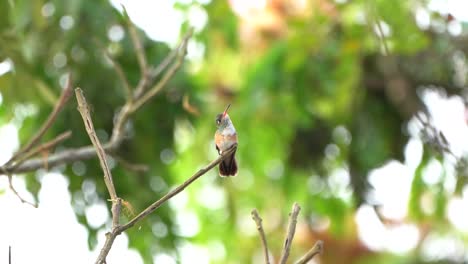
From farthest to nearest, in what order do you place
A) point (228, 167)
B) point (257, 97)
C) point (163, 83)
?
point (257, 97)
point (163, 83)
point (228, 167)

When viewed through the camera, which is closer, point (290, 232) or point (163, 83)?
point (290, 232)

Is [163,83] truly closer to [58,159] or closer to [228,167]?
[58,159]

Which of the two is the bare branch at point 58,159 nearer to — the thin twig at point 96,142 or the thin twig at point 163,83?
the thin twig at point 163,83

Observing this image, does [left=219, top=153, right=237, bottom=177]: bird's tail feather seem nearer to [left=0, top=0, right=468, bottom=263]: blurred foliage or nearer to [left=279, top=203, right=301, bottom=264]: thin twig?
[left=279, top=203, right=301, bottom=264]: thin twig

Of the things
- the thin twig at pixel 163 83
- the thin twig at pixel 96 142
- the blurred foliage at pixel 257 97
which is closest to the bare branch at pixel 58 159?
the thin twig at pixel 163 83

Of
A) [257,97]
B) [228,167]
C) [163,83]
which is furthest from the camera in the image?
[257,97]

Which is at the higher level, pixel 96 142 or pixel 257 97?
pixel 257 97

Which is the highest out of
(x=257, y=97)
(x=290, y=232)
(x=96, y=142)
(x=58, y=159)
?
(x=257, y=97)

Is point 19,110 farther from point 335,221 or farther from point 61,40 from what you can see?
point 335,221

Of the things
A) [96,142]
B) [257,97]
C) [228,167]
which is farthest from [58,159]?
[257,97]
